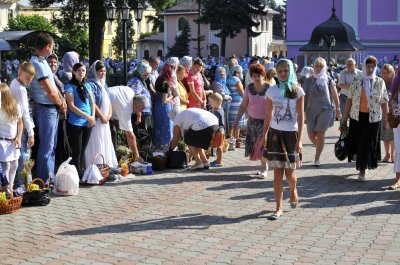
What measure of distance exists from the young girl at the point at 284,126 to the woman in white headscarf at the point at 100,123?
3.31 meters

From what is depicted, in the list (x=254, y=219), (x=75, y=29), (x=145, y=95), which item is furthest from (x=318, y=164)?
(x=75, y=29)

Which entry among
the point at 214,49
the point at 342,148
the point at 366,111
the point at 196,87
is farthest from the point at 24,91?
the point at 214,49

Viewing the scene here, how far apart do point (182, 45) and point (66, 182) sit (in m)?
69.7

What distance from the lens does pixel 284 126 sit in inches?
341

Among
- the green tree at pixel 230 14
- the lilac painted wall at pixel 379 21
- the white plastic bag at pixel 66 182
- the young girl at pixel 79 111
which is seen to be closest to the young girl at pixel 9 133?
the white plastic bag at pixel 66 182

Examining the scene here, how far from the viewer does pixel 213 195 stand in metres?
10.1

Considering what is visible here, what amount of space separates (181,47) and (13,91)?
69.9m

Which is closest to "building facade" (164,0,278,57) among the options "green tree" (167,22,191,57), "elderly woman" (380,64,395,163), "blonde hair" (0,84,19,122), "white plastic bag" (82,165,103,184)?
"green tree" (167,22,191,57)

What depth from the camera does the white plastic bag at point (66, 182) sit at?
9.89 meters

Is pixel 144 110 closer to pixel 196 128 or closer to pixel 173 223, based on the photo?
pixel 196 128

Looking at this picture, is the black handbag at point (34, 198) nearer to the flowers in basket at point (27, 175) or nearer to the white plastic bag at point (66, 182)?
the flowers in basket at point (27, 175)

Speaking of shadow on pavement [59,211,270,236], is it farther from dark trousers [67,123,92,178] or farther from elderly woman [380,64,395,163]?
elderly woman [380,64,395,163]

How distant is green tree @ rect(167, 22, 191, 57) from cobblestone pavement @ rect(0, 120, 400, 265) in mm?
67227

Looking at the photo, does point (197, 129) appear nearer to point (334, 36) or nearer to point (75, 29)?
point (75, 29)
